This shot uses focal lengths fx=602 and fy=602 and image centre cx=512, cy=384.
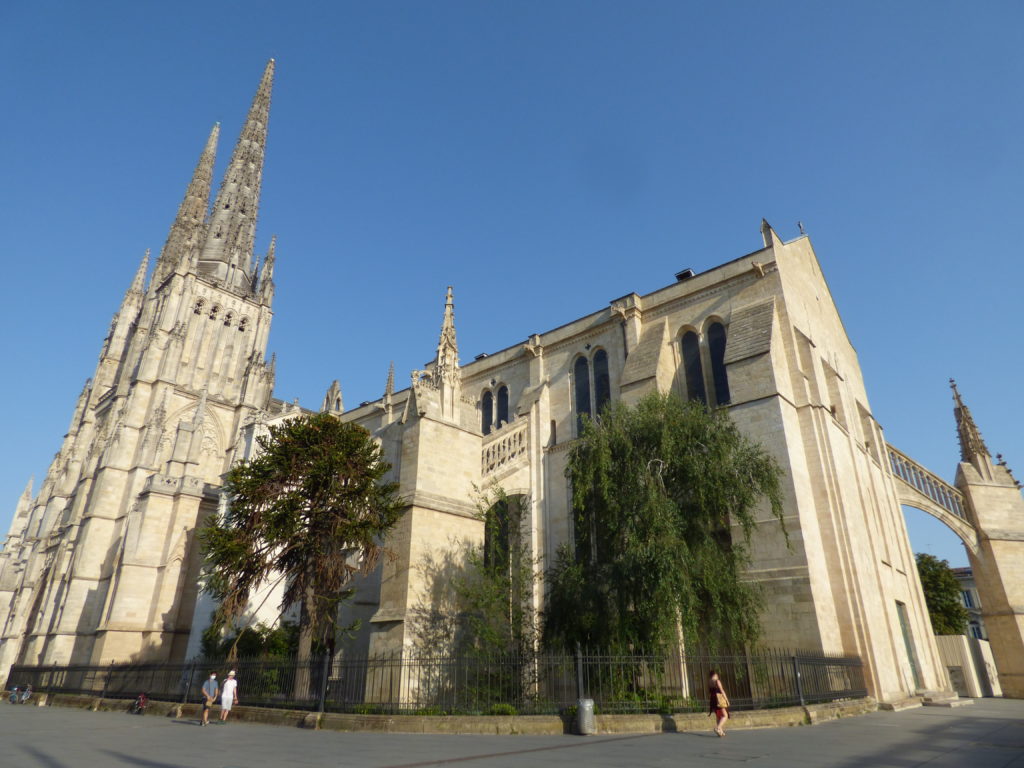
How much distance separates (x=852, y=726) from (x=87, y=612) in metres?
34.9

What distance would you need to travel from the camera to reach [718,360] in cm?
2177

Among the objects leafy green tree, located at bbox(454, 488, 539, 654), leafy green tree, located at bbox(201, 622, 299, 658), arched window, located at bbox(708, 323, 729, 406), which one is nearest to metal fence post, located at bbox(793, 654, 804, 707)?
leafy green tree, located at bbox(454, 488, 539, 654)

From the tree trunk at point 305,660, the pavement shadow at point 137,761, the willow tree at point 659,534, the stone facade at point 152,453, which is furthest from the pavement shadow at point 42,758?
the stone facade at point 152,453

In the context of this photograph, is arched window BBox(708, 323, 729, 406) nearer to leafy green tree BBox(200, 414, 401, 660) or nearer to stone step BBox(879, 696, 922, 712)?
stone step BBox(879, 696, 922, 712)

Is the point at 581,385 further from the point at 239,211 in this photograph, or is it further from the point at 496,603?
the point at 239,211

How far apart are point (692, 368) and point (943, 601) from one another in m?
25.6

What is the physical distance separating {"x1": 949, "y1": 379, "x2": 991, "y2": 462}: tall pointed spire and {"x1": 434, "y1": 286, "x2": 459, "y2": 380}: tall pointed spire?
81.9ft

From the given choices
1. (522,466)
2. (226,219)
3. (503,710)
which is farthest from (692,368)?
(226,219)

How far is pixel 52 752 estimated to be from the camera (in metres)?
7.94

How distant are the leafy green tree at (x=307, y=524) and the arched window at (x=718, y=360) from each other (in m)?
12.0

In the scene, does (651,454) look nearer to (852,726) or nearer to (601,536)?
(601,536)

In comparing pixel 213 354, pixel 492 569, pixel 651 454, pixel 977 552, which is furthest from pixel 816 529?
pixel 213 354

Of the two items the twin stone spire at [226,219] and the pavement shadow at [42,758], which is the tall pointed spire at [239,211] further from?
the pavement shadow at [42,758]

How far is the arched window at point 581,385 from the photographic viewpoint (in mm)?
25000
